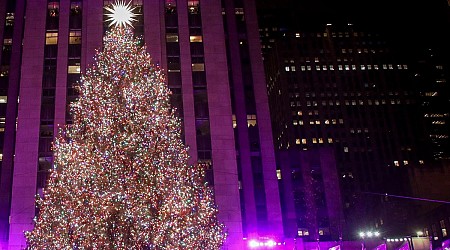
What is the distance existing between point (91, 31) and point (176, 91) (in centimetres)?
1019

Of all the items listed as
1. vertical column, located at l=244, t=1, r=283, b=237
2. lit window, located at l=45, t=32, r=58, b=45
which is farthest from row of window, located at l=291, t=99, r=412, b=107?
lit window, located at l=45, t=32, r=58, b=45

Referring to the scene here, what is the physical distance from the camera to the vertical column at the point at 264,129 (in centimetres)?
4094

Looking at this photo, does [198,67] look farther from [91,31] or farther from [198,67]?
[91,31]

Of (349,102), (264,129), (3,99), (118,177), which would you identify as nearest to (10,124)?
(3,99)

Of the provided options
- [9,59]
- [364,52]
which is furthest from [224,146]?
[364,52]

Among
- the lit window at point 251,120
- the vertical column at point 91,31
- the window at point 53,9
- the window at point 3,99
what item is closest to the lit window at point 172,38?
the vertical column at point 91,31

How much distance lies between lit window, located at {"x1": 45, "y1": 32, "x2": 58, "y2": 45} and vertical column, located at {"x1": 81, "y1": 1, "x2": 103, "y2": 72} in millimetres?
2617

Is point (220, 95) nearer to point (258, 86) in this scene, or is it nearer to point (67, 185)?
point (258, 86)

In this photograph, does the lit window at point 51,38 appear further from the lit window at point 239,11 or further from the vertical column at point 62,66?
the lit window at point 239,11

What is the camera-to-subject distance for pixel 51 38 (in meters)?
43.2

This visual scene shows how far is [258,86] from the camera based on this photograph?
44656 millimetres

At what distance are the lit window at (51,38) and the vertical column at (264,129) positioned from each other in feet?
62.2

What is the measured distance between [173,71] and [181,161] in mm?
19723

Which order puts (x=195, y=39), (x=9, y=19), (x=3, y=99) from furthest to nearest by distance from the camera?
(x=9, y=19) → (x=195, y=39) → (x=3, y=99)
